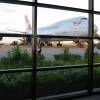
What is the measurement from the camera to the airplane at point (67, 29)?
6.00m

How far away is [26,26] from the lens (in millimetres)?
5781

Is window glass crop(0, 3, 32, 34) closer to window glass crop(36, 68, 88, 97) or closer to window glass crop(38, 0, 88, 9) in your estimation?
→ window glass crop(38, 0, 88, 9)

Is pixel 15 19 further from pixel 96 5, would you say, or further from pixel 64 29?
pixel 96 5

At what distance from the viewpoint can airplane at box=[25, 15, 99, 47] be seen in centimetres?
600

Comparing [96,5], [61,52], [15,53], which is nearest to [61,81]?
[61,52]

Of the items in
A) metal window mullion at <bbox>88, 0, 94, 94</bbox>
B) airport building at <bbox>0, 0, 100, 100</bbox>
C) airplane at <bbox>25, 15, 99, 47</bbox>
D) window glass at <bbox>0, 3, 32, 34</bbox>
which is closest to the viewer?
window glass at <bbox>0, 3, 32, 34</bbox>

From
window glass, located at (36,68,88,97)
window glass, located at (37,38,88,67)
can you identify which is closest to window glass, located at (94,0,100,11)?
window glass, located at (37,38,88,67)

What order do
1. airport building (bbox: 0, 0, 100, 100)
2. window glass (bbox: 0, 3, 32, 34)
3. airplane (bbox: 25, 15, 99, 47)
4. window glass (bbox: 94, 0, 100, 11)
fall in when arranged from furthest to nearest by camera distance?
window glass (bbox: 94, 0, 100, 11), airplane (bbox: 25, 15, 99, 47), airport building (bbox: 0, 0, 100, 100), window glass (bbox: 0, 3, 32, 34)

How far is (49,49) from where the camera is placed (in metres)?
6.25

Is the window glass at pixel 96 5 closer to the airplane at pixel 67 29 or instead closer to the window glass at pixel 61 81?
the airplane at pixel 67 29

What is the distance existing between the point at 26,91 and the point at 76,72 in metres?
1.42

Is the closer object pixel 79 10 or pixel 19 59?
pixel 19 59

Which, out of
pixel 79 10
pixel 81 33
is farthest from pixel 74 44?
pixel 79 10

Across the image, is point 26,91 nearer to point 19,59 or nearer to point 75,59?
point 19,59
